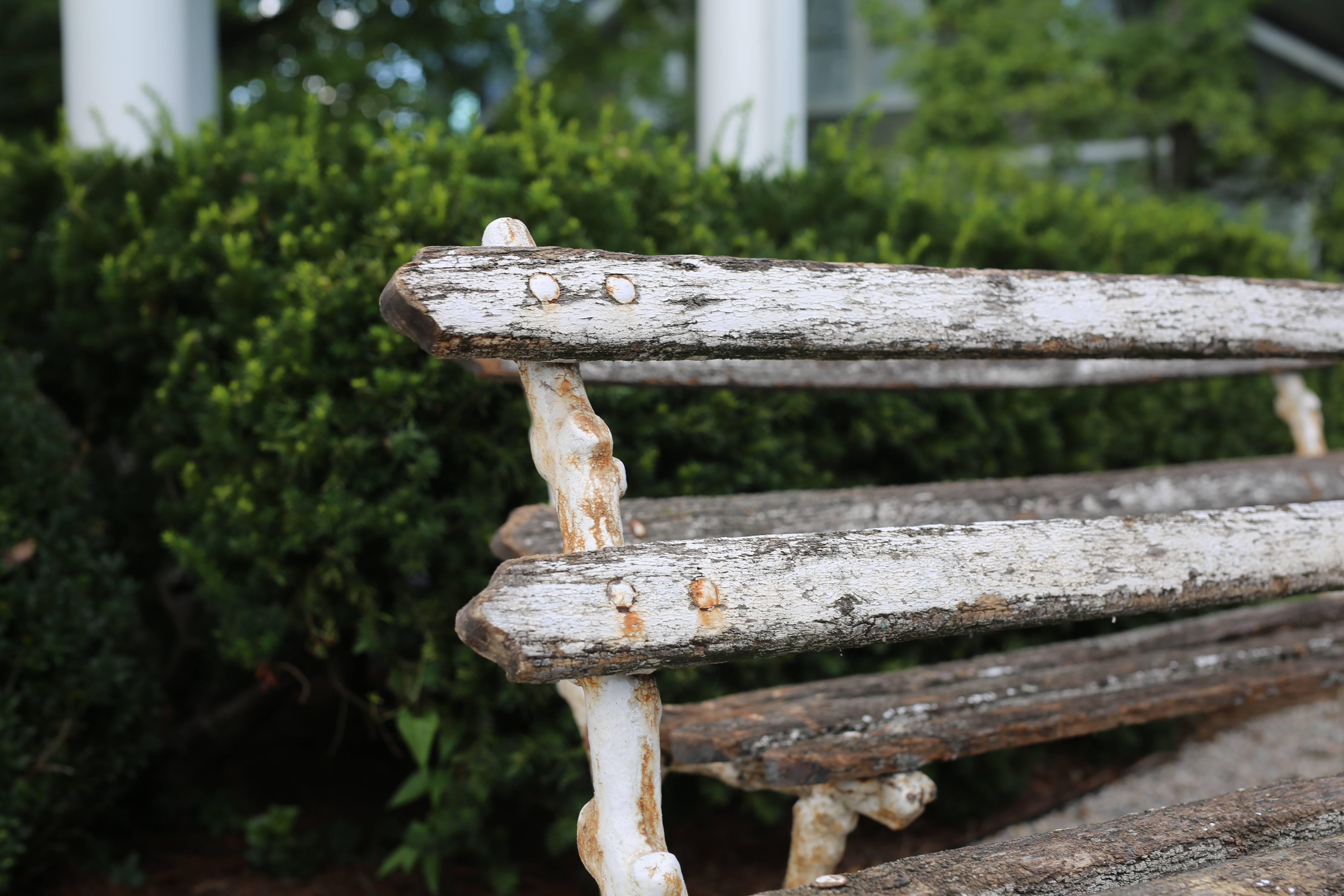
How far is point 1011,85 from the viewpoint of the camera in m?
6.83

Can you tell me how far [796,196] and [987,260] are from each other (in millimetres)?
602

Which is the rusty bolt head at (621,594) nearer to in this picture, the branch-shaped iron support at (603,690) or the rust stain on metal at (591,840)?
the branch-shaped iron support at (603,690)

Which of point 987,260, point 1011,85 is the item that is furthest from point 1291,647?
point 1011,85

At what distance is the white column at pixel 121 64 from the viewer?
3.17 meters

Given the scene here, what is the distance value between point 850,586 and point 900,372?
3.20 feet

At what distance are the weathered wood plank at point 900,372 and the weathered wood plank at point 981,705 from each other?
23.6 inches

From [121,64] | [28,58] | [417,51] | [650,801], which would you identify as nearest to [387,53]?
[417,51]

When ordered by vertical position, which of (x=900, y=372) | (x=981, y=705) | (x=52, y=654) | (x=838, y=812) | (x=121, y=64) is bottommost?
(x=838, y=812)

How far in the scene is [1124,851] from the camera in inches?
48.9

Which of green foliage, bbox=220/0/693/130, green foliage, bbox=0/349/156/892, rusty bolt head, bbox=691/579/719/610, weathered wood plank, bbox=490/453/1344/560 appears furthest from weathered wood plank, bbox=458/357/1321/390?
green foliage, bbox=220/0/693/130

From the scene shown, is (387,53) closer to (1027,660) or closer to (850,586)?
(1027,660)

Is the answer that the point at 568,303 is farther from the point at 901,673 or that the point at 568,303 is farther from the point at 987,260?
the point at 987,260

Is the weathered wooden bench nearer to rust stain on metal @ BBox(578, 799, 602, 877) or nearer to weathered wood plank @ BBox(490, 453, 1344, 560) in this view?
rust stain on metal @ BBox(578, 799, 602, 877)

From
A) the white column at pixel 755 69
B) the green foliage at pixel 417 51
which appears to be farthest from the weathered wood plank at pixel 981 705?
the green foliage at pixel 417 51
